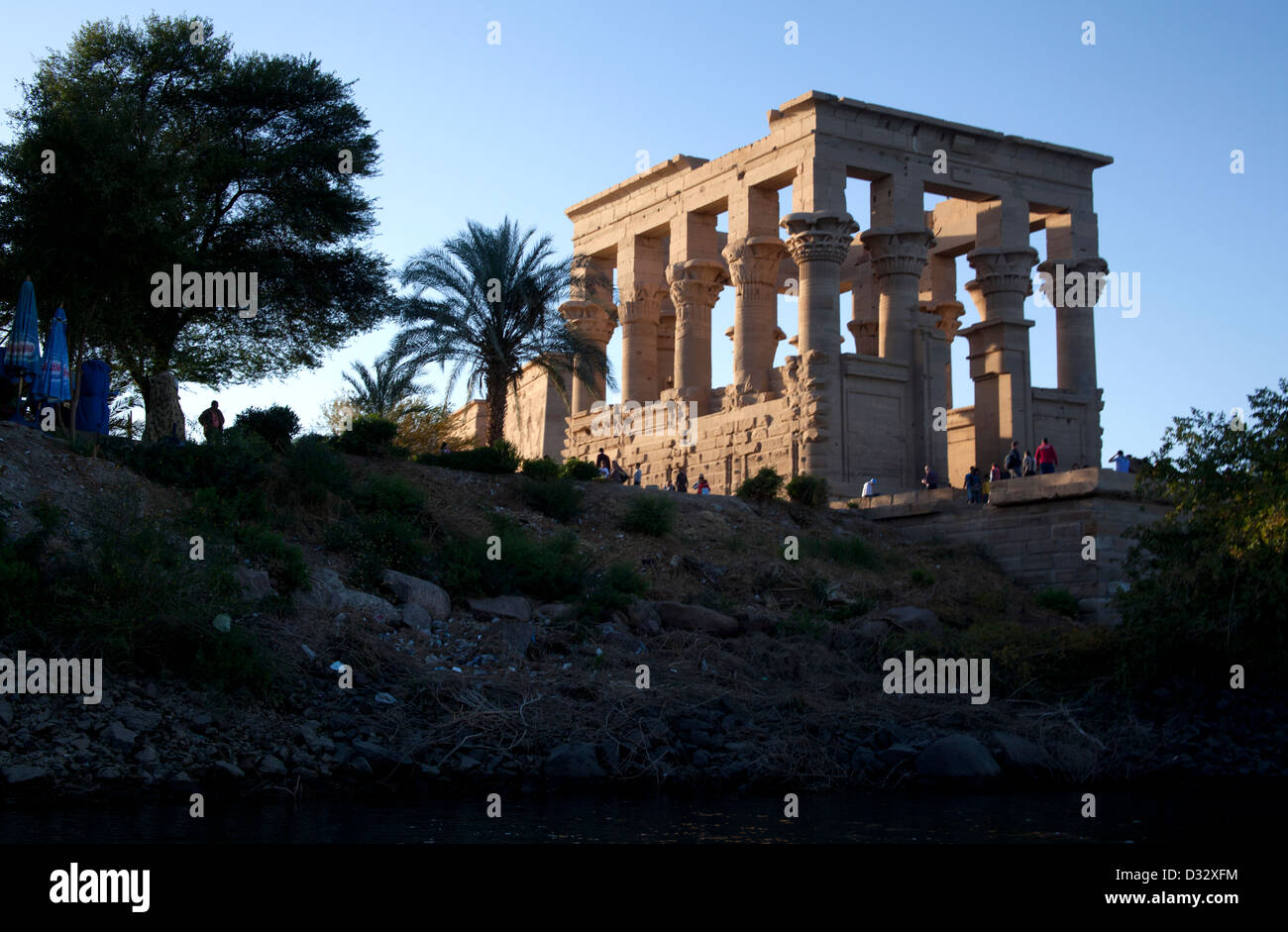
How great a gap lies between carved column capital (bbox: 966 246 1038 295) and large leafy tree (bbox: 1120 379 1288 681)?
16.9 meters

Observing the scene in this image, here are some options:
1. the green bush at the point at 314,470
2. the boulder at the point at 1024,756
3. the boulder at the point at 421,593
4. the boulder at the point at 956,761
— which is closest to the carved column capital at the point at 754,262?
the green bush at the point at 314,470

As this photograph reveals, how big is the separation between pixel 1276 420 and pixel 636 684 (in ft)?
28.7

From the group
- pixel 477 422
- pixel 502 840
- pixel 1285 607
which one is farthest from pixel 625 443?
pixel 502 840

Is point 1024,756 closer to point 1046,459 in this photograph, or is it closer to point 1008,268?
point 1046,459

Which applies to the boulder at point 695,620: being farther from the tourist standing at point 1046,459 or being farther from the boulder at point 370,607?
the tourist standing at point 1046,459

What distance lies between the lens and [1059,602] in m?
23.4

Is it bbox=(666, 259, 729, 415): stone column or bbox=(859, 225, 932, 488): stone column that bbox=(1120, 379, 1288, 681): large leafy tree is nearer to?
bbox=(859, 225, 932, 488): stone column

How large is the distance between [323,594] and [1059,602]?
41.4ft

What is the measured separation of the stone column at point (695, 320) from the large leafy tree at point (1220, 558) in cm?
1874

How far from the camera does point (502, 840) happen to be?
10.1 metres

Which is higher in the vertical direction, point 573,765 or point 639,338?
point 639,338

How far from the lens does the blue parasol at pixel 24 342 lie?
1912cm

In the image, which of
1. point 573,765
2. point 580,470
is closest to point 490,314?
point 580,470
